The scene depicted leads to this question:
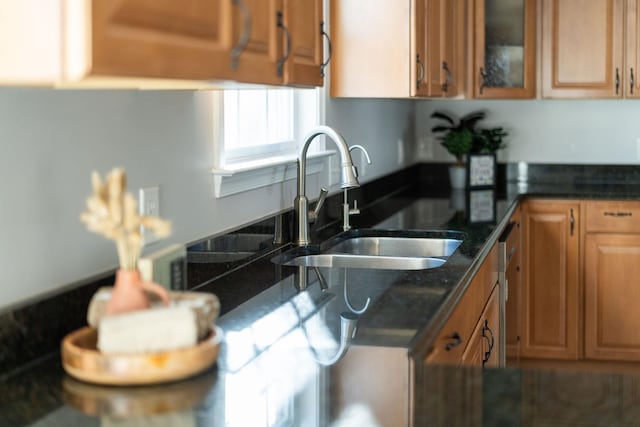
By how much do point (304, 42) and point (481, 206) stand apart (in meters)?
2.27

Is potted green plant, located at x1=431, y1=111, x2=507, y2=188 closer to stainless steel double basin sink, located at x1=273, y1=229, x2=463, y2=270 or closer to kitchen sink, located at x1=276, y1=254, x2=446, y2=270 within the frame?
stainless steel double basin sink, located at x1=273, y1=229, x2=463, y2=270

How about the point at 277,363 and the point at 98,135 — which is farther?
the point at 98,135

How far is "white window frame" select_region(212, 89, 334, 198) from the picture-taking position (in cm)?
243

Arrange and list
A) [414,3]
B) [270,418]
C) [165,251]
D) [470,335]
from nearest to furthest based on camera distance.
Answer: [270,418]
[165,251]
[470,335]
[414,3]

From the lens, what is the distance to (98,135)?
5.97ft

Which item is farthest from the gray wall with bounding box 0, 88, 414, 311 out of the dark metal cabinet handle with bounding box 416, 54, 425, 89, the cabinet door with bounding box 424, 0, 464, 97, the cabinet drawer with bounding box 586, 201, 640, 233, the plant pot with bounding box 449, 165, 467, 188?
the plant pot with bounding box 449, 165, 467, 188

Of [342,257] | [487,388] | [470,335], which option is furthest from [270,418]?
[342,257]

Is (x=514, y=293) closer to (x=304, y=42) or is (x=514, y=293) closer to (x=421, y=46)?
(x=421, y=46)

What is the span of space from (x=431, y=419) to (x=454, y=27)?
3.08 meters

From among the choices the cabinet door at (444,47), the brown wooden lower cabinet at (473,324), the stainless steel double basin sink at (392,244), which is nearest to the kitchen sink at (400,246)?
the stainless steel double basin sink at (392,244)

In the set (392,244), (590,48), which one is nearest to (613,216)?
(590,48)

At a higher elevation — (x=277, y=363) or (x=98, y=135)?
(x=98, y=135)

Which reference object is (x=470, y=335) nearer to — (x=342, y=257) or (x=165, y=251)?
(x=342, y=257)

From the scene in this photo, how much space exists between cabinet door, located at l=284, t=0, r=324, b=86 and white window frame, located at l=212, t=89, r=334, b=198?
14.9 inches
